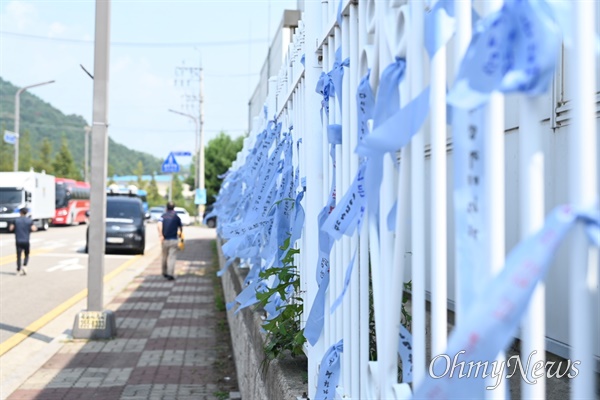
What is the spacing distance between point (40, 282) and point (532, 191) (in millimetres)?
15976

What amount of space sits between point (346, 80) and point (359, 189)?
579 millimetres

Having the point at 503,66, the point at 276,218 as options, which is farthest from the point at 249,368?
the point at 503,66

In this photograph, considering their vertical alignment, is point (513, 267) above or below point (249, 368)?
above

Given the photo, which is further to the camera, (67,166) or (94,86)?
Answer: (67,166)

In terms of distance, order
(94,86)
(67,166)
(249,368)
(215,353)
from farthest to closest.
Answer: (67,166), (94,86), (215,353), (249,368)

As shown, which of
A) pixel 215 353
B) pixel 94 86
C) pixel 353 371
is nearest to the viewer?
pixel 353 371

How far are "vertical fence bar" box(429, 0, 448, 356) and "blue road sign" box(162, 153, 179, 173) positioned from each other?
3602 centimetres

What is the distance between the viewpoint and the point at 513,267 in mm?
1161

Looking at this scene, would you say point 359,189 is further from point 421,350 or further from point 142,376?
point 142,376

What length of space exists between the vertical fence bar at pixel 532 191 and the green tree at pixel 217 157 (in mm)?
64955

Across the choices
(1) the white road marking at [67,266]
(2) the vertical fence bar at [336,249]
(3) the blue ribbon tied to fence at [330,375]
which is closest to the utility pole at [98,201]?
(2) the vertical fence bar at [336,249]

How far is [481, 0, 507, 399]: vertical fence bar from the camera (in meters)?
1.35

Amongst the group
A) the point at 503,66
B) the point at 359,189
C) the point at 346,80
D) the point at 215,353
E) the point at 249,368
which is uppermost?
the point at 346,80

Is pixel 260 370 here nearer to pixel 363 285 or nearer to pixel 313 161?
pixel 313 161
